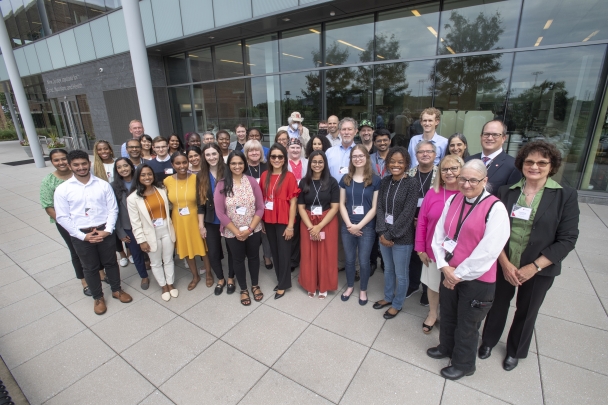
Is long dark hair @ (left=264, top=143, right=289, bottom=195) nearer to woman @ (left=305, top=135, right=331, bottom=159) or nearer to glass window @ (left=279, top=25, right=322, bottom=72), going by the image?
woman @ (left=305, top=135, right=331, bottom=159)

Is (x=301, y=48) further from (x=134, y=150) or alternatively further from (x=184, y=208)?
(x=184, y=208)

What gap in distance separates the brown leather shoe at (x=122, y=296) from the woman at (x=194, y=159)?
5.86 feet

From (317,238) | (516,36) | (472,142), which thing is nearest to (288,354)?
(317,238)

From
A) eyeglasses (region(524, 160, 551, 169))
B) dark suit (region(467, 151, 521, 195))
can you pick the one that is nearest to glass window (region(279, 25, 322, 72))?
dark suit (region(467, 151, 521, 195))

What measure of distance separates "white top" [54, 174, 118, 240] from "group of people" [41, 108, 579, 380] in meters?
0.01

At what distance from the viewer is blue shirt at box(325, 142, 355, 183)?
3.98 m

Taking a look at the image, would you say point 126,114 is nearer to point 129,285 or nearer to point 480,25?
point 129,285

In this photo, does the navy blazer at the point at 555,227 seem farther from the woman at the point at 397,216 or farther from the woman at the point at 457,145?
the woman at the point at 457,145

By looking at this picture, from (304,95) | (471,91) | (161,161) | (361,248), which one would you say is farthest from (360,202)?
(304,95)

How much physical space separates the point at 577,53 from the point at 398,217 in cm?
647

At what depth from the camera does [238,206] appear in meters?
3.23

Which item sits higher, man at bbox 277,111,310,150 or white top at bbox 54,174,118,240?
man at bbox 277,111,310,150

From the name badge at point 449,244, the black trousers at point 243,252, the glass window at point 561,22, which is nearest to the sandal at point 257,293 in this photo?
the black trousers at point 243,252

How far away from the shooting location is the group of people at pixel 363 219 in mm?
2111
